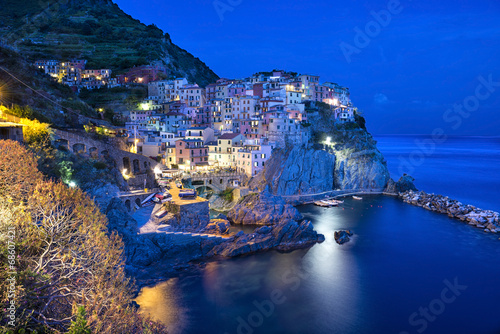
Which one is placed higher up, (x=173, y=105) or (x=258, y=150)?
(x=173, y=105)

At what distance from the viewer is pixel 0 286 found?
26.5ft

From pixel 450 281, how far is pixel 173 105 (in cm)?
4344

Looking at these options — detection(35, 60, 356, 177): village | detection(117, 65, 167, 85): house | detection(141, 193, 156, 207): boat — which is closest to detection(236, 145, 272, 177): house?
detection(35, 60, 356, 177): village

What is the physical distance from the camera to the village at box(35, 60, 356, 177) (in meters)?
41.8

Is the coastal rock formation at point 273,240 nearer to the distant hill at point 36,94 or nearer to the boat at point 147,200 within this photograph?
the boat at point 147,200

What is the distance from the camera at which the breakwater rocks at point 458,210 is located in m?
33.4

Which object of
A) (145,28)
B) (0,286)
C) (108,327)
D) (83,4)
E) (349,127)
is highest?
(83,4)

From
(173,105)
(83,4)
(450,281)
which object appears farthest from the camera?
(83,4)

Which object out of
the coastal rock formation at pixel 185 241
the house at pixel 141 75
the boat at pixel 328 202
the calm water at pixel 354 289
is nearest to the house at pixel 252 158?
the boat at pixel 328 202

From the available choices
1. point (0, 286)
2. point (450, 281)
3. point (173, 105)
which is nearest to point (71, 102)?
point (173, 105)

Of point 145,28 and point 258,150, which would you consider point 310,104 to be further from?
point 145,28

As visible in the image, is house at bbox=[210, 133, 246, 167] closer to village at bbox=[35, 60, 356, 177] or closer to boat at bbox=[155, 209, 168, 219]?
village at bbox=[35, 60, 356, 177]

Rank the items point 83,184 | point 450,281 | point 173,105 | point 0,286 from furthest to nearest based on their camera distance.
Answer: point 173,105 → point 83,184 → point 450,281 → point 0,286

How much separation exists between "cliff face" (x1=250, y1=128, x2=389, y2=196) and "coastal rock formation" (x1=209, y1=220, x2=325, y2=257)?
11.7 m
